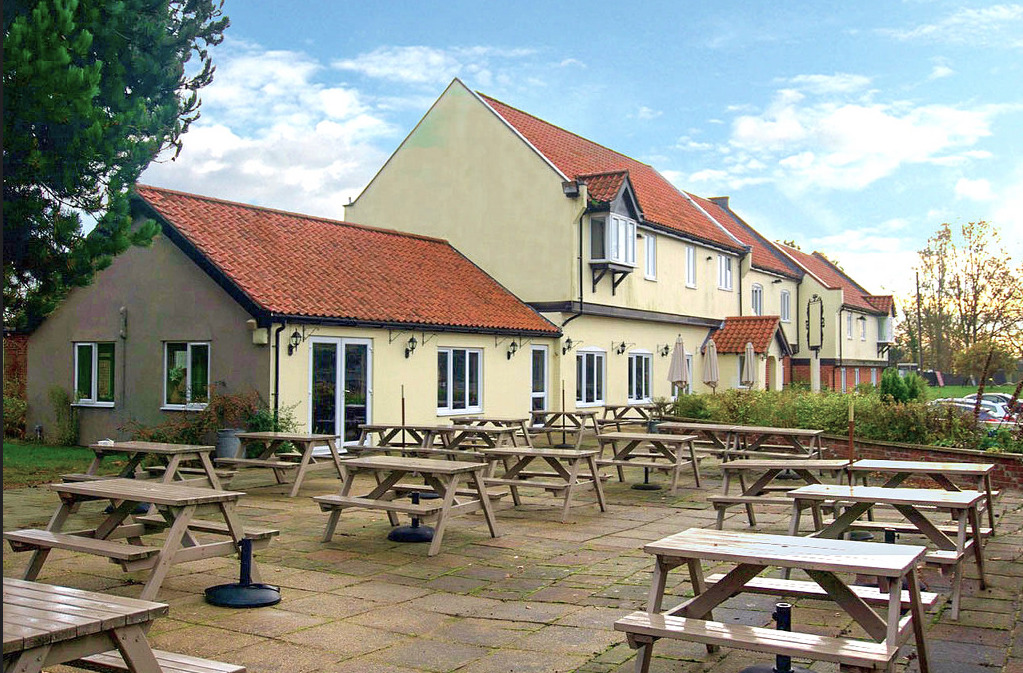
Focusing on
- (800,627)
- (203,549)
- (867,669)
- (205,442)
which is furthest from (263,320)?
(867,669)

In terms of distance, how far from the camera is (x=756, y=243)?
131ft

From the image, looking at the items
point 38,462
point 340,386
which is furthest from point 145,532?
point 38,462

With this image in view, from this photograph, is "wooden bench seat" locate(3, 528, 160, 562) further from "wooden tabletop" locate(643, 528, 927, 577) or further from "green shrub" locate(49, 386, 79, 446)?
"green shrub" locate(49, 386, 79, 446)

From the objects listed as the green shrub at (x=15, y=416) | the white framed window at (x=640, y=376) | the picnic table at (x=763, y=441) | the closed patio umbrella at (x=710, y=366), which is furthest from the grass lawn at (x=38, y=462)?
the white framed window at (x=640, y=376)

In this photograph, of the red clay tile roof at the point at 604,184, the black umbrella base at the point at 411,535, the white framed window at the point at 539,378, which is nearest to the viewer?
the black umbrella base at the point at 411,535

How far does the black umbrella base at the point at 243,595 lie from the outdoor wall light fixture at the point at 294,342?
975 cm

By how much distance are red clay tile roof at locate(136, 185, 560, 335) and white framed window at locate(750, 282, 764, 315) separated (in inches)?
586

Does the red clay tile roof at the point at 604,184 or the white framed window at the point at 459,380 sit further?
the red clay tile roof at the point at 604,184

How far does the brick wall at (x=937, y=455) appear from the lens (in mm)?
13141

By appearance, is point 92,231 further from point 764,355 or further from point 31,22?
point 764,355

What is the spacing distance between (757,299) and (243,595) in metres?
31.9

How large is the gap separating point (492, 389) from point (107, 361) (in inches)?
332

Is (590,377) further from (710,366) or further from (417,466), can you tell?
(417,466)

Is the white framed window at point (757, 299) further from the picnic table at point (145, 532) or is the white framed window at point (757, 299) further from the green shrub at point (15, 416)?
the picnic table at point (145, 532)
